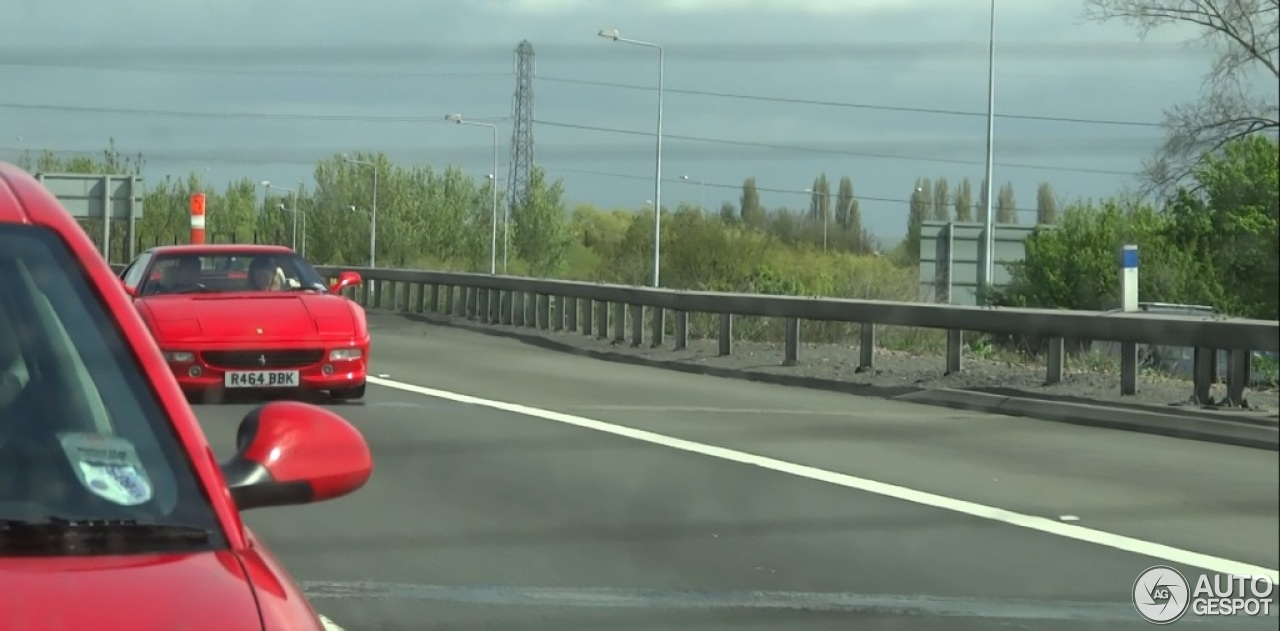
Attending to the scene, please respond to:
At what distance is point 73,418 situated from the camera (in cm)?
315

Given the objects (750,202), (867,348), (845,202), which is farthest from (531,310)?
(845,202)

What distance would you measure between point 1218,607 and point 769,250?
2842 centimetres

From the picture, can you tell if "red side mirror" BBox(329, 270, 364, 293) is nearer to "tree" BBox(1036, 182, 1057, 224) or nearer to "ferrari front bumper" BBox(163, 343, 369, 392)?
"ferrari front bumper" BBox(163, 343, 369, 392)

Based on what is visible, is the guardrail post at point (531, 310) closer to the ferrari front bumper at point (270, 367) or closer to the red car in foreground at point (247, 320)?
the red car in foreground at point (247, 320)

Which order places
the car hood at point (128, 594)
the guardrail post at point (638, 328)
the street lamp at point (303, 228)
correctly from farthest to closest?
the guardrail post at point (638, 328)
the street lamp at point (303, 228)
the car hood at point (128, 594)

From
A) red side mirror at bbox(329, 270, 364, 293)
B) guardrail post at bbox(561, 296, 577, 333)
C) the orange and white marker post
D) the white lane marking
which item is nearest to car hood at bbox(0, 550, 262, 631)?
the white lane marking

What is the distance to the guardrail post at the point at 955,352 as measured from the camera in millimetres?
17203

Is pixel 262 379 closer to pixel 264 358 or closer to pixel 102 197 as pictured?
pixel 264 358

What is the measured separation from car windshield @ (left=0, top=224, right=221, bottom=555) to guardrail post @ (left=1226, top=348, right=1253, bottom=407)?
1614 mm

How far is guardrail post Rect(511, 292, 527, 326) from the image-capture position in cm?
2808

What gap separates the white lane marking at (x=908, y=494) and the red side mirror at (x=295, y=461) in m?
2.35

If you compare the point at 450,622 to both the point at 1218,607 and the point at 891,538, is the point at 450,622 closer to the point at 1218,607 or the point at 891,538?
the point at 891,538

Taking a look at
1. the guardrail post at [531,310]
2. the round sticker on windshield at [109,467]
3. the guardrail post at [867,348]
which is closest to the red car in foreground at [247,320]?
the guardrail post at [867,348]

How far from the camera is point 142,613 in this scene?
243cm
